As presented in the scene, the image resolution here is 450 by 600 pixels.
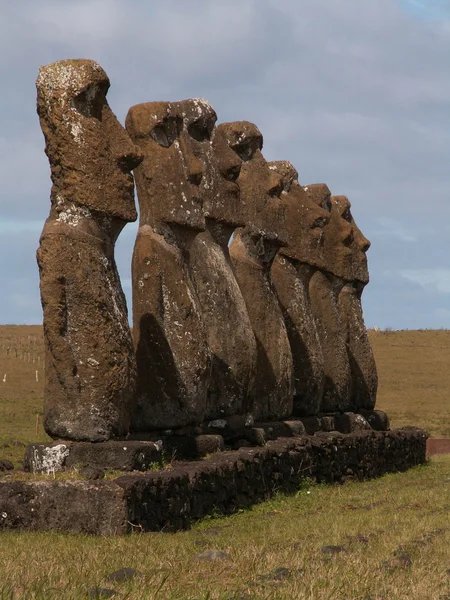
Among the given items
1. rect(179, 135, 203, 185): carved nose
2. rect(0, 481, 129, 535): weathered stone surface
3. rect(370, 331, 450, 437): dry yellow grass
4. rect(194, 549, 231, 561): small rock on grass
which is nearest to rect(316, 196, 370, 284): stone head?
rect(179, 135, 203, 185): carved nose

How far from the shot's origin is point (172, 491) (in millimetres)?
10234

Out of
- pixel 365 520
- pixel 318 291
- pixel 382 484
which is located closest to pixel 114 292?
pixel 365 520

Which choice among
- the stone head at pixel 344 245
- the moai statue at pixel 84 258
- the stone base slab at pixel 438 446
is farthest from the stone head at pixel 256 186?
the stone base slab at pixel 438 446

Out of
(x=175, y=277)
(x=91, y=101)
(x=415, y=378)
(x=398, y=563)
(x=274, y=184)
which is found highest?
(x=274, y=184)

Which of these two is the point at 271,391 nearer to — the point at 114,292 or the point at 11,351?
the point at 114,292

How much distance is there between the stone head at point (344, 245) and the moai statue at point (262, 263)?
3.59 m

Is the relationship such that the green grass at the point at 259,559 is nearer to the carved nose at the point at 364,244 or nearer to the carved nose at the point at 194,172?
the carved nose at the point at 194,172

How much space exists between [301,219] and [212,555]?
1178cm

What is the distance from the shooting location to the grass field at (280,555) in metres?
6.52

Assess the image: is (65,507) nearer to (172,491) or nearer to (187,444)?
(172,491)

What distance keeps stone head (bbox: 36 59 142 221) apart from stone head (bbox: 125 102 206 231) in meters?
1.91

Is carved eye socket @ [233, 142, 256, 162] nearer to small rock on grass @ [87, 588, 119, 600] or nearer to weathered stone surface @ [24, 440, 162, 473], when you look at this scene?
weathered stone surface @ [24, 440, 162, 473]

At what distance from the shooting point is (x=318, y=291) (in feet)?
66.1

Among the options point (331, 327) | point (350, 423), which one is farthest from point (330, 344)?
point (350, 423)
